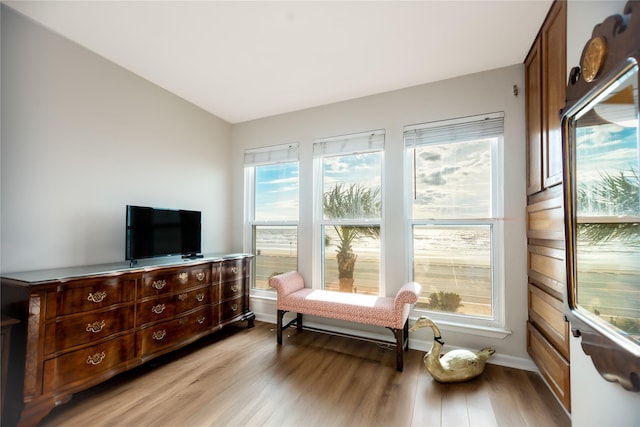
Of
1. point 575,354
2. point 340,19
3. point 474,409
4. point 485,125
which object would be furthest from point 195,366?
point 485,125

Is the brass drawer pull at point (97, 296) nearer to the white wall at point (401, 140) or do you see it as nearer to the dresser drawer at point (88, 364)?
the dresser drawer at point (88, 364)

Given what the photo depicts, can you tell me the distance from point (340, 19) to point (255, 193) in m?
2.38

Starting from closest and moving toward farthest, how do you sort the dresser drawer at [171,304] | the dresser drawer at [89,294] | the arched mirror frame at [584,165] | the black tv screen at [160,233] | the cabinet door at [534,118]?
1. the arched mirror frame at [584,165]
2. the dresser drawer at [89,294]
3. the cabinet door at [534,118]
4. the dresser drawer at [171,304]
5. the black tv screen at [160,233]

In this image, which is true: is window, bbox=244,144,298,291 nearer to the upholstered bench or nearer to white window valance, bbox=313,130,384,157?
white window valance, bbox=313,130,384,157

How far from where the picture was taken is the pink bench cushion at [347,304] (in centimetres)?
224

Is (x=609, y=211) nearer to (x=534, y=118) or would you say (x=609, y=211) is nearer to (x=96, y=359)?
(x=534, y=118)

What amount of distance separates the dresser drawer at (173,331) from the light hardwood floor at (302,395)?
0.57ft

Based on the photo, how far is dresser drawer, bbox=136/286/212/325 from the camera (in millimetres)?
2105

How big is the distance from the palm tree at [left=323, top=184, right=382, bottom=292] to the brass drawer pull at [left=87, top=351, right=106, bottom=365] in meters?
2.15

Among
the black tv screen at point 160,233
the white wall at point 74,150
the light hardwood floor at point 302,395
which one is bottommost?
the light hardwood floor at point 302,395

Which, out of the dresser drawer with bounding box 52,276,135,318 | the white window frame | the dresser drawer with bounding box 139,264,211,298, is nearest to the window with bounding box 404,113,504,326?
the white window frame

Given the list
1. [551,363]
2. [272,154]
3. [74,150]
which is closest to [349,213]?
[272,154]

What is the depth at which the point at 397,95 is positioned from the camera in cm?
281

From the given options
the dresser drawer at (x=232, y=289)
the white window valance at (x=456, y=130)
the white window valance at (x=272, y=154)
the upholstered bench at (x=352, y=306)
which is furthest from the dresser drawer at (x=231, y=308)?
the white window valance at (x=456, y=130)
